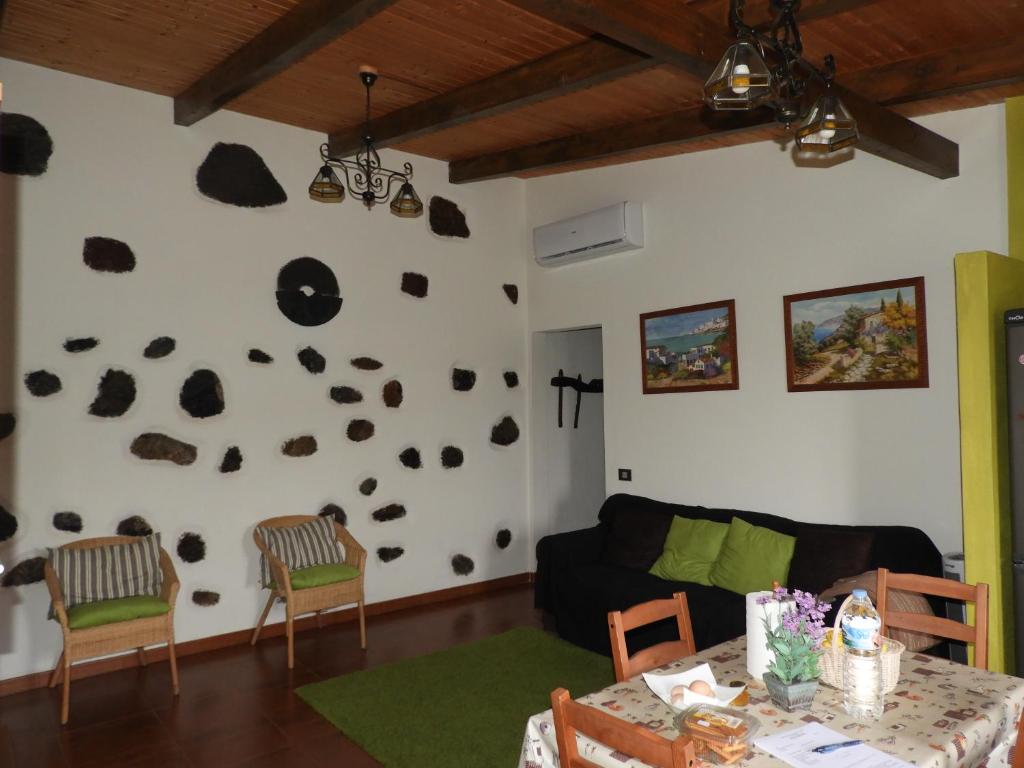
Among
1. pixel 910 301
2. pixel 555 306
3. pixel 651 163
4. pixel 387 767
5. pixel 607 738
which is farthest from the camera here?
pixel 555 306

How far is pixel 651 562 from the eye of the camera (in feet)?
15.4

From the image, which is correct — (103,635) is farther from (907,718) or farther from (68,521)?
(907,718)

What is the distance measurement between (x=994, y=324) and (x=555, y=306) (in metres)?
3.32

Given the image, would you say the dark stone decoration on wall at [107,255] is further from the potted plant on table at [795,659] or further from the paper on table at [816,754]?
the paper on table at [816,754]

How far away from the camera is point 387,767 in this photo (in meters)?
3.13

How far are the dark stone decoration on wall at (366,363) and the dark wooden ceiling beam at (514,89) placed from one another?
1.38 m

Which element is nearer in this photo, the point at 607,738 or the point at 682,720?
the point at 607,738

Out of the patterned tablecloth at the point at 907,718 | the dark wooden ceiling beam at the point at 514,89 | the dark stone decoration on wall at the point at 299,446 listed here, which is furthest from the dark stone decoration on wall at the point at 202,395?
the patterned tablecloth at the point at 907,718

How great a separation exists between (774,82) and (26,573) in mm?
4216

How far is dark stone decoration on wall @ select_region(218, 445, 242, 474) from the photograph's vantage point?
15.5ft

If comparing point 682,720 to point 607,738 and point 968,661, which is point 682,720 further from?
point 968,661

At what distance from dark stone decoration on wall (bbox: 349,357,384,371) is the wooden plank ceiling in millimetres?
1470

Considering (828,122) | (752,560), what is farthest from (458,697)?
(828,122)

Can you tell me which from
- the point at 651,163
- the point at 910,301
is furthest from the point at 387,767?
the point at 651,163
